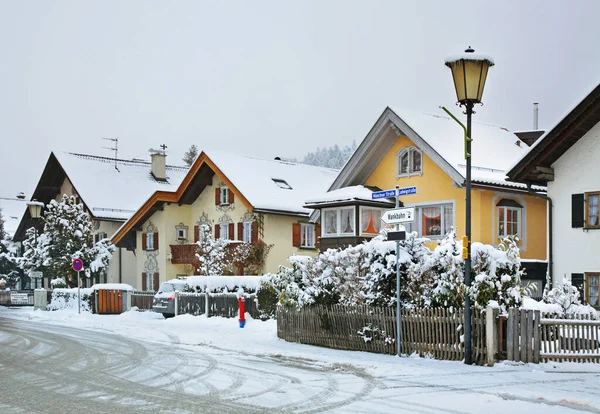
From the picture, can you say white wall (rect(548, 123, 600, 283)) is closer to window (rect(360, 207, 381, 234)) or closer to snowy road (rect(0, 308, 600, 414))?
snowy road (rect(0, 308, 600, 414))

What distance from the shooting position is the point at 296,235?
131 feet

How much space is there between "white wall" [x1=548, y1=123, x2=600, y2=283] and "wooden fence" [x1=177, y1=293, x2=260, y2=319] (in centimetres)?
1057

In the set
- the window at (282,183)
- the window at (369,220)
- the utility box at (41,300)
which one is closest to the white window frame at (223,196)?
the window at (282,183)

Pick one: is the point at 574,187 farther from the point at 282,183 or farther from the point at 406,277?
the point at 282,183

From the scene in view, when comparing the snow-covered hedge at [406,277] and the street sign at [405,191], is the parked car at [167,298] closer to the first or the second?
the snow-covered hedge at [406,277]

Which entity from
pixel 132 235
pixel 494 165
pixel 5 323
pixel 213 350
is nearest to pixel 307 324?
pixel 213 350

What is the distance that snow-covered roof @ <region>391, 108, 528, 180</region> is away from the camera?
28.6m

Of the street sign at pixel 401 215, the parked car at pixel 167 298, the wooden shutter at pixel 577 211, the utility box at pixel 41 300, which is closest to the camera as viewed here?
the street sign at pixel 401 215

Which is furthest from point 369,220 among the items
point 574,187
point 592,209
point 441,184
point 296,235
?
point 592,209

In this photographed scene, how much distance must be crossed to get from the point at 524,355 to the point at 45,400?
8.56 m

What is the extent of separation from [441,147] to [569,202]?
708 cm

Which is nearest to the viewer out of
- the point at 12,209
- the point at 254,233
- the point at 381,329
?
the point at 381,329

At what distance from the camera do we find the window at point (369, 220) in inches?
1241

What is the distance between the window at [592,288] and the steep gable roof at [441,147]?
571 cm
